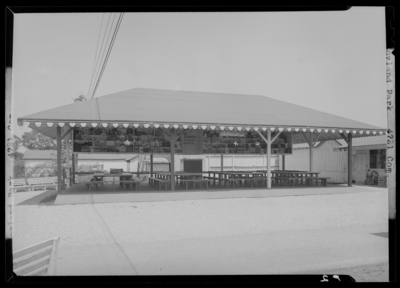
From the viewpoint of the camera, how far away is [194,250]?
18.4 ft

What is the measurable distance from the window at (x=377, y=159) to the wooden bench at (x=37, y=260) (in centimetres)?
1903

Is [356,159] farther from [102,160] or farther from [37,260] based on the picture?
[102,160]

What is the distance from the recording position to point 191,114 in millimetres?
13539

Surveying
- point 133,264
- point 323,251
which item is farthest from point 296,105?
point 133,264

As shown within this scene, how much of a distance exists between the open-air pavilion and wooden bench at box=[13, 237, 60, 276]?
6663 mm

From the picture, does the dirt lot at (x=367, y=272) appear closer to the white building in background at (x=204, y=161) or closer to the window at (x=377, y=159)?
the window at (x=377, y=159)

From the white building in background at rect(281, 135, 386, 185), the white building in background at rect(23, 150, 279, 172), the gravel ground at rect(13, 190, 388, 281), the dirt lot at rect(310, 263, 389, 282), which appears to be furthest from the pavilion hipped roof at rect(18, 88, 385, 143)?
the white building in background at rect(23, 150, 279, 172)

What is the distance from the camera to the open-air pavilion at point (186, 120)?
11773mm

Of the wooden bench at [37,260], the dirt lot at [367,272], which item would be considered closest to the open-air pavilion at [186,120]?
the wooden bench at [37,260]

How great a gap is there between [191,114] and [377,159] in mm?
12516

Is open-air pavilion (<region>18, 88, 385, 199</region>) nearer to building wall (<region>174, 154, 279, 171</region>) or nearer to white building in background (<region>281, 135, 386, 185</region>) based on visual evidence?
white building in background (<region>281, 135, 386, 185</region>)

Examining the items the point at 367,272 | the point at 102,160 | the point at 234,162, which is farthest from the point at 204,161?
the point at 367,272

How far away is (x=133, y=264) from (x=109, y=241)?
1.51 metres
